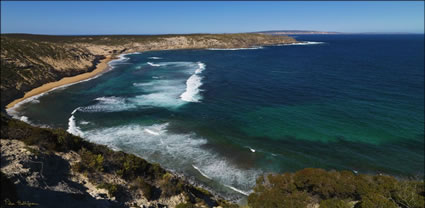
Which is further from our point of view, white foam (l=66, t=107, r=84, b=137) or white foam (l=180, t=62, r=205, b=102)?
white foam (l=180, t=62, r=205, b=102)

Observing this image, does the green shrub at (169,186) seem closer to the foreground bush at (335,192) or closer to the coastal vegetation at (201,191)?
the coastal vegetation at (201,191)

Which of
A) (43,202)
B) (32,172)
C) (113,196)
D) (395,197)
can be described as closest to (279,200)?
(395,197)

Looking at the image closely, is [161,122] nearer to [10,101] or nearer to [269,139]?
[269,139]

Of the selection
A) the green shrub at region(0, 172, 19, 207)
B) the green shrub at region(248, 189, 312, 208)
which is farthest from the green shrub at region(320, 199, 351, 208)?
the green shrub at region(0, 172, 19, 207)

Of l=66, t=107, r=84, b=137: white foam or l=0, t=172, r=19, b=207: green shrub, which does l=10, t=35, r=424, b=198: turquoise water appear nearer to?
l=66, t=107, r=84, b=137: white foam

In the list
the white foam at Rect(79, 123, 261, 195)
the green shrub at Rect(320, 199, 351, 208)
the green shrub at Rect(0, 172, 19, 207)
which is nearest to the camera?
the green shrub at Rect(0, 172, 19, 207)

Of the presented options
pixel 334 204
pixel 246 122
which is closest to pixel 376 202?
pixel 334 204

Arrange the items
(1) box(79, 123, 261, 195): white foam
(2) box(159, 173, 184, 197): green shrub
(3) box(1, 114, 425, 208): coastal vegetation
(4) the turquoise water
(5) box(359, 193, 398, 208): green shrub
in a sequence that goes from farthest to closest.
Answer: (4) the turquoise water, (1) box(79, 123, 261, 195): white foam, (2) box(159, 173, 184, 197): green shrub, (3) box(1, 114, 425, 208): coastal vegetation, (5) box(359, 193, 398, 208): green shrub
